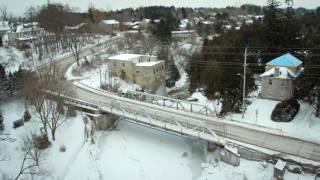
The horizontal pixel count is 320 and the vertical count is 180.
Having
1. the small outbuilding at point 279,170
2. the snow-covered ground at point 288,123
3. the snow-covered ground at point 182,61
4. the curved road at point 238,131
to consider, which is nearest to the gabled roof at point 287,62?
the snow-covered ground at point 288,123

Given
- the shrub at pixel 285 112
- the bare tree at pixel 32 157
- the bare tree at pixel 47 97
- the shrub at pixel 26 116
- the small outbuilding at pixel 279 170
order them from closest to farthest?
the small outbuilding at pixel 279 170 → the bare tree at pixel 32 157 → the bare tree at pixel 47 97 → the shrub at pixel 285 112 → the shrub at pixel 26 116

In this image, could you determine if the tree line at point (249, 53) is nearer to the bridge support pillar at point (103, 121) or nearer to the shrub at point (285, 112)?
the shrub at point (285, 112)

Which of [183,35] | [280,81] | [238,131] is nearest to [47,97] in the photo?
[238,131]

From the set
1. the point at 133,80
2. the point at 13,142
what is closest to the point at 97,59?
the point at 133,80

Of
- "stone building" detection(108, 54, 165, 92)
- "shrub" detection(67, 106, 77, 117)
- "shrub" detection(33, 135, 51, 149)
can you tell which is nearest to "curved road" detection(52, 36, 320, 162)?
"shrub" detection(67, 106, 77, 117)

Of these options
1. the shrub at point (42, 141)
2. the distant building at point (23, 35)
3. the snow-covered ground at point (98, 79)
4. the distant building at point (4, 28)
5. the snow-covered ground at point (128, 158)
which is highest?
the distant building at point (4, 28)

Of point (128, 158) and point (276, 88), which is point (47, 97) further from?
point (276, 88)

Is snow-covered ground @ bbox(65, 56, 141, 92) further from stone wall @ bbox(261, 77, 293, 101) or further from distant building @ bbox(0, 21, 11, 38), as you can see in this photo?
distant building @ bbox(0, 21, 11, 38)
